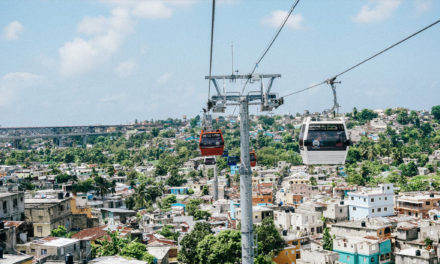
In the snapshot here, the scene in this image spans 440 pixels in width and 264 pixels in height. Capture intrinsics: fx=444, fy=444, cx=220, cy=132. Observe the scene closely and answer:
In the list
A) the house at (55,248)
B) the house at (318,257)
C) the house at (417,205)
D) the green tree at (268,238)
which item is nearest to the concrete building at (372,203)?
the house at (417,205)

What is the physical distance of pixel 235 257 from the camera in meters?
23.2

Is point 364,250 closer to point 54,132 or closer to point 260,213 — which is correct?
point 260,213

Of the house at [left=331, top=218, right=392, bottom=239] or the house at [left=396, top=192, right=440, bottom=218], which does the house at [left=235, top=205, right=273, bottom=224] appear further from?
the house at [left=396, top=192, right=440, bottom=218]

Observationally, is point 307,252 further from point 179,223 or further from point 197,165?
point 197,165

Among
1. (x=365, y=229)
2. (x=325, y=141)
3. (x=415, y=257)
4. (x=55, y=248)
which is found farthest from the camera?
(x=365, y=229)

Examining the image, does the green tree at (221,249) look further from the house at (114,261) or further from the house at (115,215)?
the house at (115,215)

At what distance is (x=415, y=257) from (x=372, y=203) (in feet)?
37.6

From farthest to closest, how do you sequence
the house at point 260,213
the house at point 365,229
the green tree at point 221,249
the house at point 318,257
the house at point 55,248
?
the house at point 260,213 < the house at point 365,229 < the house at point 318,257 < the green tree at point 221,249 < the house at point 55,248

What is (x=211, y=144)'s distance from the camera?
1504cm

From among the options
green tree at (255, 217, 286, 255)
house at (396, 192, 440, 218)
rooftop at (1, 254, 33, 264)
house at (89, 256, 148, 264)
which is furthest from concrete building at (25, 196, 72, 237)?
house at (396, 192, 440, 218)

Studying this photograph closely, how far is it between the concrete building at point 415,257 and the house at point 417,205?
10864 mm

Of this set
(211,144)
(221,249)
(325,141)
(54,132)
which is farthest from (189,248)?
(54,132)

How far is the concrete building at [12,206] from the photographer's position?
2317 centimetres

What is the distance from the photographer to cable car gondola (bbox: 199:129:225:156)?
15008mm
